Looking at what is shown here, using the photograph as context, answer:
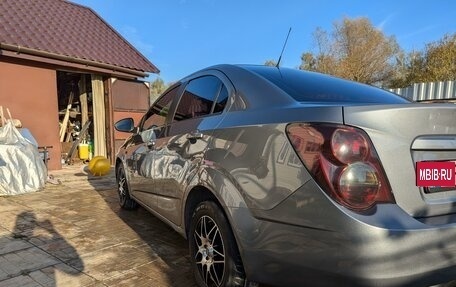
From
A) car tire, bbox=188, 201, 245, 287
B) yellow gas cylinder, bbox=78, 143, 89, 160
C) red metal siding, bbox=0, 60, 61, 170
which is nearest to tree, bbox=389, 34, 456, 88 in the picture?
yellow gas cylinder, bbox=78, 143, 89, 160

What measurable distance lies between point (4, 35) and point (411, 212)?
9.20 metres

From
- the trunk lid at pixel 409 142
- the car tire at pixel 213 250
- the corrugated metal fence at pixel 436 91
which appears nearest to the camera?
the trunk lid at pixel 409 142

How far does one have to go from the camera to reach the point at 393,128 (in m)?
Answer: 1.72

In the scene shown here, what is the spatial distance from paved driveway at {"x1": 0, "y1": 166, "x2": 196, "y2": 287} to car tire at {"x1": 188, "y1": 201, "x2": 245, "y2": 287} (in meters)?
0.37

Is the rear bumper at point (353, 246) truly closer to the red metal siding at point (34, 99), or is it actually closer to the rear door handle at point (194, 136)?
the rear door handle at point (194, 136)

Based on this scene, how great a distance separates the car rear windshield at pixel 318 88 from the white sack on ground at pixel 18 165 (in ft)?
16.9

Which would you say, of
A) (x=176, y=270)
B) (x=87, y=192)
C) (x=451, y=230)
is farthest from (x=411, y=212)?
(x=87, y=192)

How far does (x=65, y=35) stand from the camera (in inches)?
408

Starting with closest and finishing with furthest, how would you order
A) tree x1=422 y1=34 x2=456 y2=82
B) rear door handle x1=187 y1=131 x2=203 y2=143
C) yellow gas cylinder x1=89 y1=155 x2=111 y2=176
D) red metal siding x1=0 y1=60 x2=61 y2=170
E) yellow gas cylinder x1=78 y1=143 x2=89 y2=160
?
1. rear door handle x1=187 y1=131 x2=203 y2=143
2. yellow gas cylinder x1=89 y1=155 x2=111 y2=176
3. red metal siding x1=0 y1=60 x2=61 y2=170
4. yellow gas cylinder x1=78 y1=143 x2=89 y2=160
5. tree x1=422 y1=34 x2=456 y2=82

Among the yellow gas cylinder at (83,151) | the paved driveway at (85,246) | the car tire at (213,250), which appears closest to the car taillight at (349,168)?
the car tire at (213,250)

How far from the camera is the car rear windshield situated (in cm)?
226

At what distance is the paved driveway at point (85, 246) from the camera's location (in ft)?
9.66

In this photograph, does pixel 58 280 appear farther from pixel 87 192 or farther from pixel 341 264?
pixel 87 192

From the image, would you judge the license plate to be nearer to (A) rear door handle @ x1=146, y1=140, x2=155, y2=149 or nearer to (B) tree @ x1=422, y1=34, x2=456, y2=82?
(A) rear door handle @ x1=146, y1=140, x2=155, y2=149
